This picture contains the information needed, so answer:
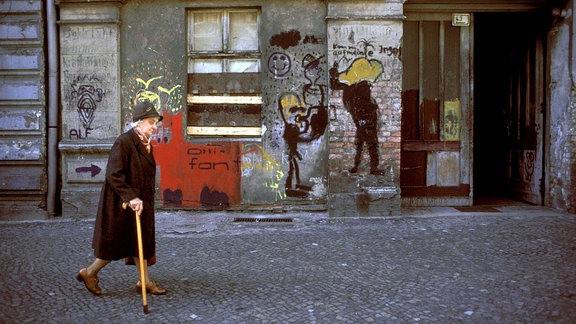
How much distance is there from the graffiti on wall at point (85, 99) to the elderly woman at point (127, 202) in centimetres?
446

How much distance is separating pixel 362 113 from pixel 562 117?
135 inches

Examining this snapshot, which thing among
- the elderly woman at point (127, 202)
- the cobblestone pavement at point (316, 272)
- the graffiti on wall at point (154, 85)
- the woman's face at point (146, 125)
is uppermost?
the graffiti on wall at point (154, 85)

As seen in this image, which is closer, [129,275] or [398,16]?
[129,275]

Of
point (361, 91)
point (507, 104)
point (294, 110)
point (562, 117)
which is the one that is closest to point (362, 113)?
point (361, 91)

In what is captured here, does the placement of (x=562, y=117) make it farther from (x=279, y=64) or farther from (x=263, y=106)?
(x=263, y=106)

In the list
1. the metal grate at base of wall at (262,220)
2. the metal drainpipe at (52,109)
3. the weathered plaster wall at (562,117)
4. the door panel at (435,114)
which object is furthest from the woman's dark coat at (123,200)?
the weathered plaster wall at (562,117)

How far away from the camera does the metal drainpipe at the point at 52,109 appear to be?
28.4 feet

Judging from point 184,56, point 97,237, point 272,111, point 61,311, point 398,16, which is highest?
point 398,16

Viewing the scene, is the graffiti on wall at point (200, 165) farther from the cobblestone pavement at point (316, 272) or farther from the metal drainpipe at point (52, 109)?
the metal drainpipe at point (52, 109)

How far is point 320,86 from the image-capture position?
28.6 ft

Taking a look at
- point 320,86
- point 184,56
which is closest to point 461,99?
point 320,86

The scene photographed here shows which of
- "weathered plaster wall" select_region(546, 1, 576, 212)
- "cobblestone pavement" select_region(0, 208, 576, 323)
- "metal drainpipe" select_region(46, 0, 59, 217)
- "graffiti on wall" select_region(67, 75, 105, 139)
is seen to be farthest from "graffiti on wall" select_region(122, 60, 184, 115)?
"weathered plaster wall" select_region(546, 1, 576, 212)

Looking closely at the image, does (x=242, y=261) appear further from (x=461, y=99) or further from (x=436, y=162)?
(x=461, y=99)

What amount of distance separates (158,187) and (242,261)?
352 centimetres
